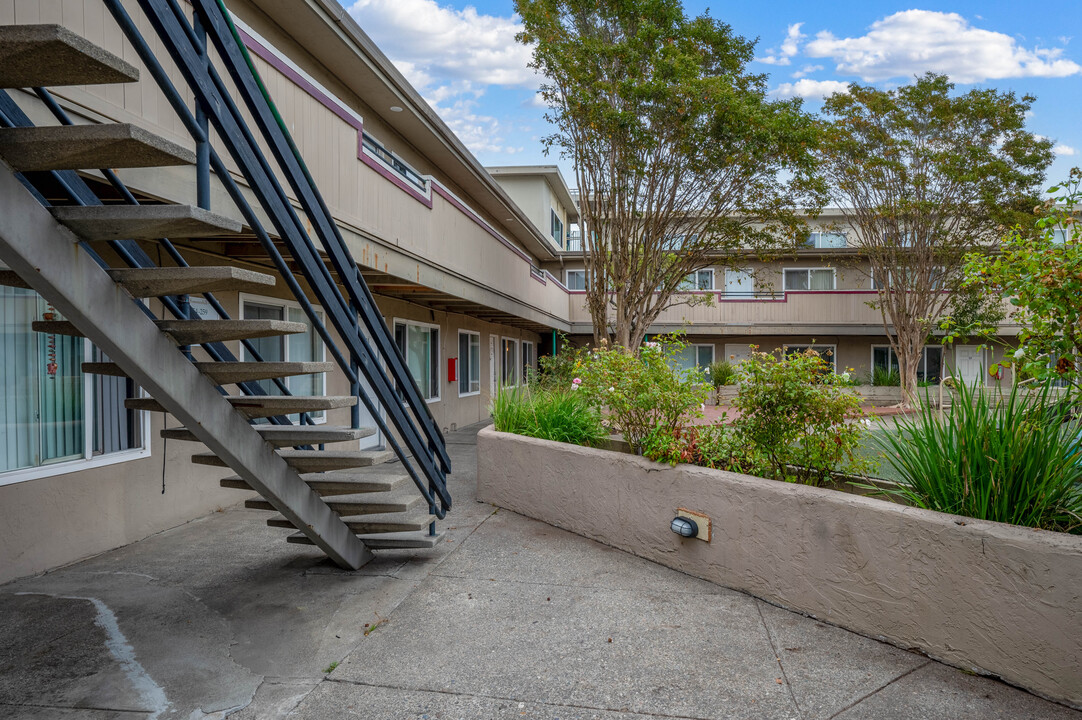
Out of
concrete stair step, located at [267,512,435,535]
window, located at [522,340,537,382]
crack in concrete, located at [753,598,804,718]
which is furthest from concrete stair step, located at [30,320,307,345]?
window, located at [522,340,537,382]

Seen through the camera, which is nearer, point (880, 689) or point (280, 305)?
point (880, 689)

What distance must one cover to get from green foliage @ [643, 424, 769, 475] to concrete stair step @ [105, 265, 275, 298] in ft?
11.7

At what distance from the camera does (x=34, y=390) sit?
195 inches

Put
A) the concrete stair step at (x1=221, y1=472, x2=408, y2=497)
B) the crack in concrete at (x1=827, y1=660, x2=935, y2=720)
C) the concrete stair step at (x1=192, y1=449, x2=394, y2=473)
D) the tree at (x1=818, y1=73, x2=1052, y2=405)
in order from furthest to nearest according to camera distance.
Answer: the tree at (x1=818, y1=73, x2=1052, y2=405) < the concrete stair step at (x1=221, y1=472, x2=408, y2=497) < the concrete stair step at (x1=192, y1=449, x2=394, y2=473) < the crack in concrete at (x1=827, y1=660, x2=935, y2=720)

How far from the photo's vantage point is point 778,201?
14.3m

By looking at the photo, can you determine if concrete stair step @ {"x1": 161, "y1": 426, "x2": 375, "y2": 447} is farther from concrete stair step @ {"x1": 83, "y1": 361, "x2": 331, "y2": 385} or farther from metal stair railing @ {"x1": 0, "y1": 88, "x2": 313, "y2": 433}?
metal stair railing @ {"x1": 0, "y1": 88, "x2": 313, "y2": 433}

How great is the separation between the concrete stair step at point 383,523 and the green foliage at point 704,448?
199 centimetres

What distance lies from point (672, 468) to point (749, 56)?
10956 mm

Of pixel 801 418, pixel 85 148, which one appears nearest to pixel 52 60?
pixel 85 148

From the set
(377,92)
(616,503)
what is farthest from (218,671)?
(377,92)

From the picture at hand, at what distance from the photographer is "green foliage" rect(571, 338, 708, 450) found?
565cm

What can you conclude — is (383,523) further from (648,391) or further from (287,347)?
(287,347)

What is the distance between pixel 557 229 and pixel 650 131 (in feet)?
44.1

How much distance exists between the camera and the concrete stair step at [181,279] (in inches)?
105
